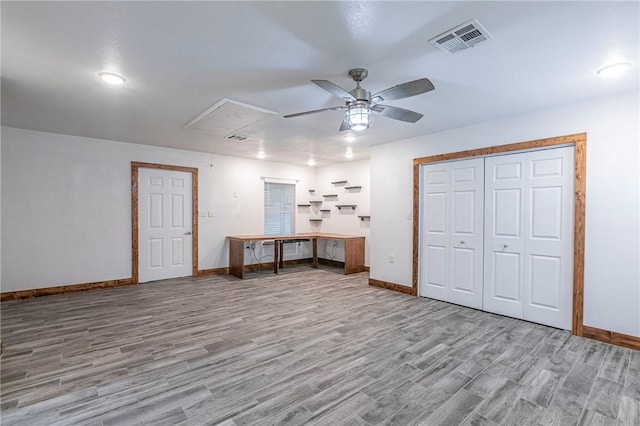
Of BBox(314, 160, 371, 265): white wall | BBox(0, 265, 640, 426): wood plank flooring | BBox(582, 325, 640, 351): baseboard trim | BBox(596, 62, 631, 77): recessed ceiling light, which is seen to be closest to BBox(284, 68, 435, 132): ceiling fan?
BBox(596, 62, 631, 77): recessed ceiling light

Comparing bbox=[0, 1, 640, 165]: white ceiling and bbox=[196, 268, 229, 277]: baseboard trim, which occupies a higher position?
bbox=[0, 1, 640, 165]: white ceiling

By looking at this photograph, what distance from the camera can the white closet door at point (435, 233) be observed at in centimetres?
459

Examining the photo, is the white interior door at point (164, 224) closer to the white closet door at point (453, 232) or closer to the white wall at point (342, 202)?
the white wall at point (342, 202)

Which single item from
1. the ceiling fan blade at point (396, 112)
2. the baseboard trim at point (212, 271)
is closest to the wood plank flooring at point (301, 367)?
the baseboard trim at point (212, 271)

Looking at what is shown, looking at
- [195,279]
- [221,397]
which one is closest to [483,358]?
[221,397]

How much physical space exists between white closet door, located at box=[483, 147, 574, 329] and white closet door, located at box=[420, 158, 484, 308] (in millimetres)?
140

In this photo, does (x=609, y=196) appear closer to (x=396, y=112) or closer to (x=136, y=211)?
(x=396, y=112)

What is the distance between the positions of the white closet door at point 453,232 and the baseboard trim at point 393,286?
0.69 ft

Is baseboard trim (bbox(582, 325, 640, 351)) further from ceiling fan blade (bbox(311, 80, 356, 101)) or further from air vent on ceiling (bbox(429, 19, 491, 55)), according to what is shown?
ceiling fan blade (bbox(311, 80, 356, 101))

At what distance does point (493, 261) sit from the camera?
13.4 ft

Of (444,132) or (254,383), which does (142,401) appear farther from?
(444,132)

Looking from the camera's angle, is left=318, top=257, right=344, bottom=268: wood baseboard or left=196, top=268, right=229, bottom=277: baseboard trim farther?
left=318, top=257, right=344, bottom=268: wood baseboard

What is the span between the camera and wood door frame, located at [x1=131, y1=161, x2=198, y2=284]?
5562 millimetres

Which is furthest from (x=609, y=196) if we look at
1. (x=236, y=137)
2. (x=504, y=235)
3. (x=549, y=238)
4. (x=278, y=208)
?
(x=278, y=208)
